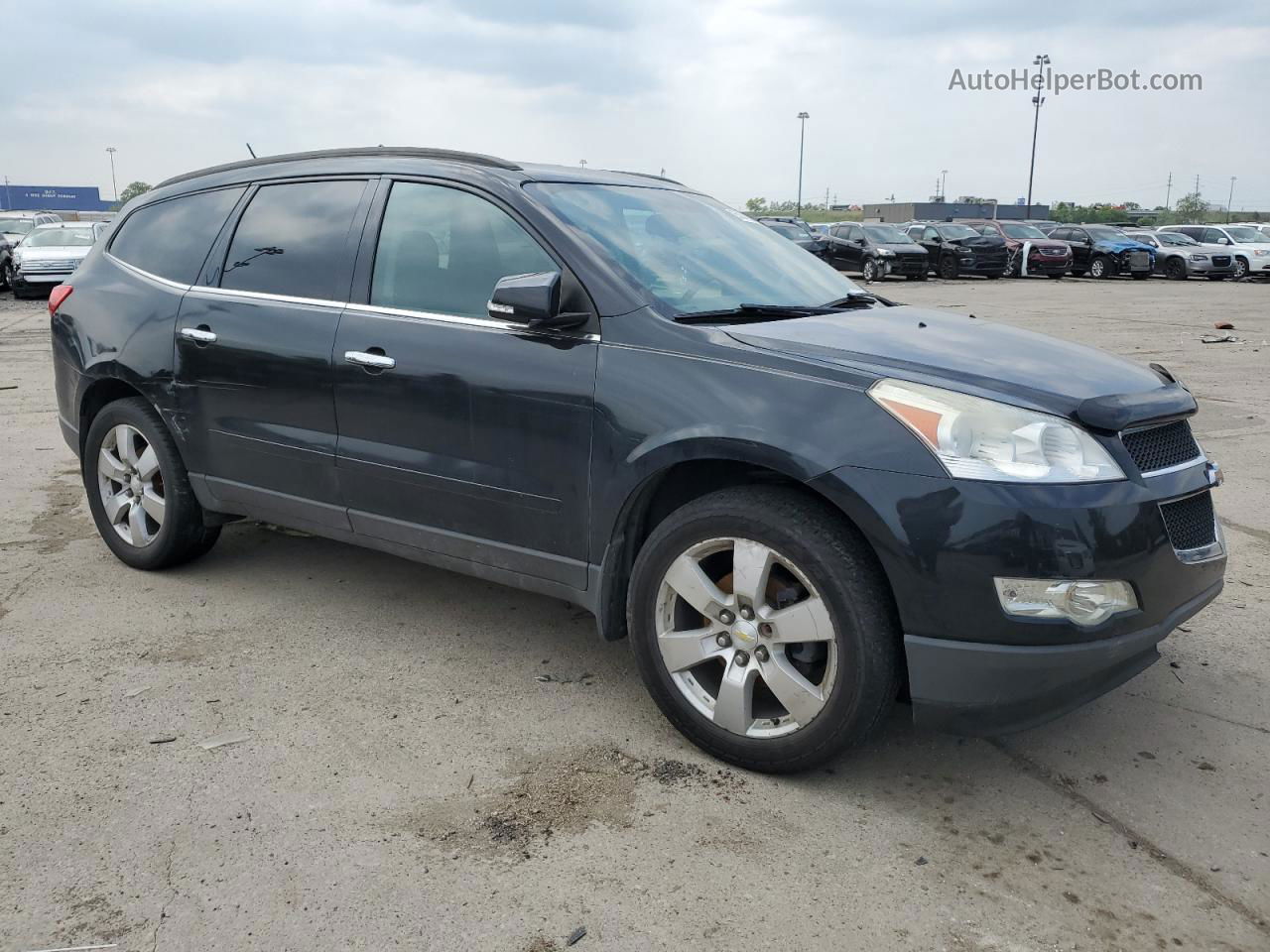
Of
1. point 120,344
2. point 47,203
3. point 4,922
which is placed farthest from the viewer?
point 47,203

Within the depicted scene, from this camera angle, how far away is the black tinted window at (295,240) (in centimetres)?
405

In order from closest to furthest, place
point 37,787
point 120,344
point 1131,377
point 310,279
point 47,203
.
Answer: point 37,787
point 1131,377
point 310,279
point 120,344
point 47,203

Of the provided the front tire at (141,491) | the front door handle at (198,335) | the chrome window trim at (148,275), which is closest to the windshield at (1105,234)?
the chrome window trim at (148,275)

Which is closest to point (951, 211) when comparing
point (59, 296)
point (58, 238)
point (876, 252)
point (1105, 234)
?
point (1105, 234)

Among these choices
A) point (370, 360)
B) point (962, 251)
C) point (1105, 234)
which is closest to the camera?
point (370, 360)

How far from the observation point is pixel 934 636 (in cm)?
279

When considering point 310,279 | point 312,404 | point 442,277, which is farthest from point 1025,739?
point 310,279

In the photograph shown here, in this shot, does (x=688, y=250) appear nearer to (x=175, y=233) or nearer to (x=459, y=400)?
(x=459, y=400)

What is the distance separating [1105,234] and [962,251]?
5.67 meters

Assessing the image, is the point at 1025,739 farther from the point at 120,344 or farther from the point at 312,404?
the point at 120,344

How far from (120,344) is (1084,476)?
3.89 m

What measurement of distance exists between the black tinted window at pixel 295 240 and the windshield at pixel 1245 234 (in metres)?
32.7

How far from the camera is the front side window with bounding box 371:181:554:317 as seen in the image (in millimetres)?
3623

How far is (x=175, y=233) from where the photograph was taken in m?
4.75
